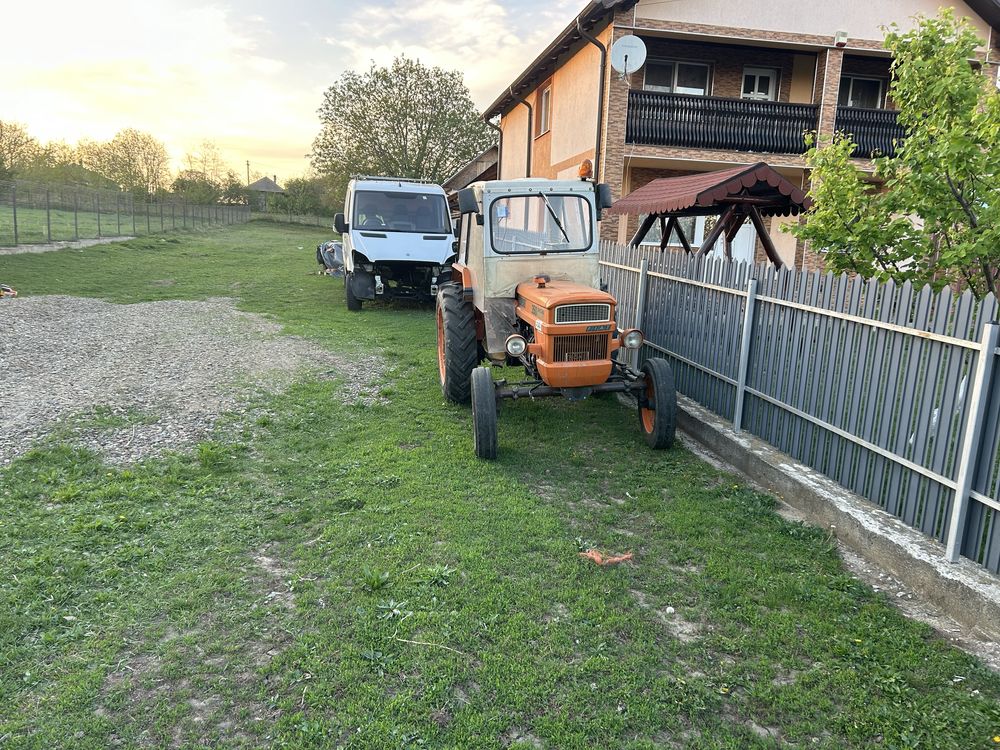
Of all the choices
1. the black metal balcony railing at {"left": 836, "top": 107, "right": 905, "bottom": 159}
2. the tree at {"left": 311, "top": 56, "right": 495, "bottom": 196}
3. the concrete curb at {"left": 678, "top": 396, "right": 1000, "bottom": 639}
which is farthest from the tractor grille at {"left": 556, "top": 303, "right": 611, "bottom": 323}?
the tree at {"left": 311, "top": 56, "right": 495, "bottom": 196}

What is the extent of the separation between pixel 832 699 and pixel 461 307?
16.1 ft

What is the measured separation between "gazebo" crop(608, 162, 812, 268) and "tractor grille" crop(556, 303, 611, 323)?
8.12 ft

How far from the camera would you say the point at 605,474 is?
5.69 metres

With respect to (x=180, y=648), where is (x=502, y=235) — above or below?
above

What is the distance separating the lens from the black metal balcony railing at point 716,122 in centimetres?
1484

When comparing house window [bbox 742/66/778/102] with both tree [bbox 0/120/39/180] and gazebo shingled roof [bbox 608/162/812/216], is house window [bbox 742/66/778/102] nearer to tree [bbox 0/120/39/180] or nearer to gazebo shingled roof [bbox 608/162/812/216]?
gazebo shingled roof [bbox 608/162/812/216]

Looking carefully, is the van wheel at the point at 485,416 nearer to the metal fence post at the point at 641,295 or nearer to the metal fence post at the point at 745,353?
the metal fence post at the point at 745,353

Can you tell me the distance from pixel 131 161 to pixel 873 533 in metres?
67.6

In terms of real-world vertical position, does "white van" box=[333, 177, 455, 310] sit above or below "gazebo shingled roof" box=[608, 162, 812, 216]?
below

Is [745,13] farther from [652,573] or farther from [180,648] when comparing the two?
[180,648]

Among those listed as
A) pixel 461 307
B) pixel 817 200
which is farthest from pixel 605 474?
pixel 817 200

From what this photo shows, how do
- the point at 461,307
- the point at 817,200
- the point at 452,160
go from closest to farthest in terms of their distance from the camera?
1. the point at 817,200
2. the point at 461,307
3. the point at 452,160

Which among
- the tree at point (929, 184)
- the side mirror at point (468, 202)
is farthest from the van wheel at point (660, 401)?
the side mirror at point (468, 202)

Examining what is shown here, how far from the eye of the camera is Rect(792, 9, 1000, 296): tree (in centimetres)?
529
